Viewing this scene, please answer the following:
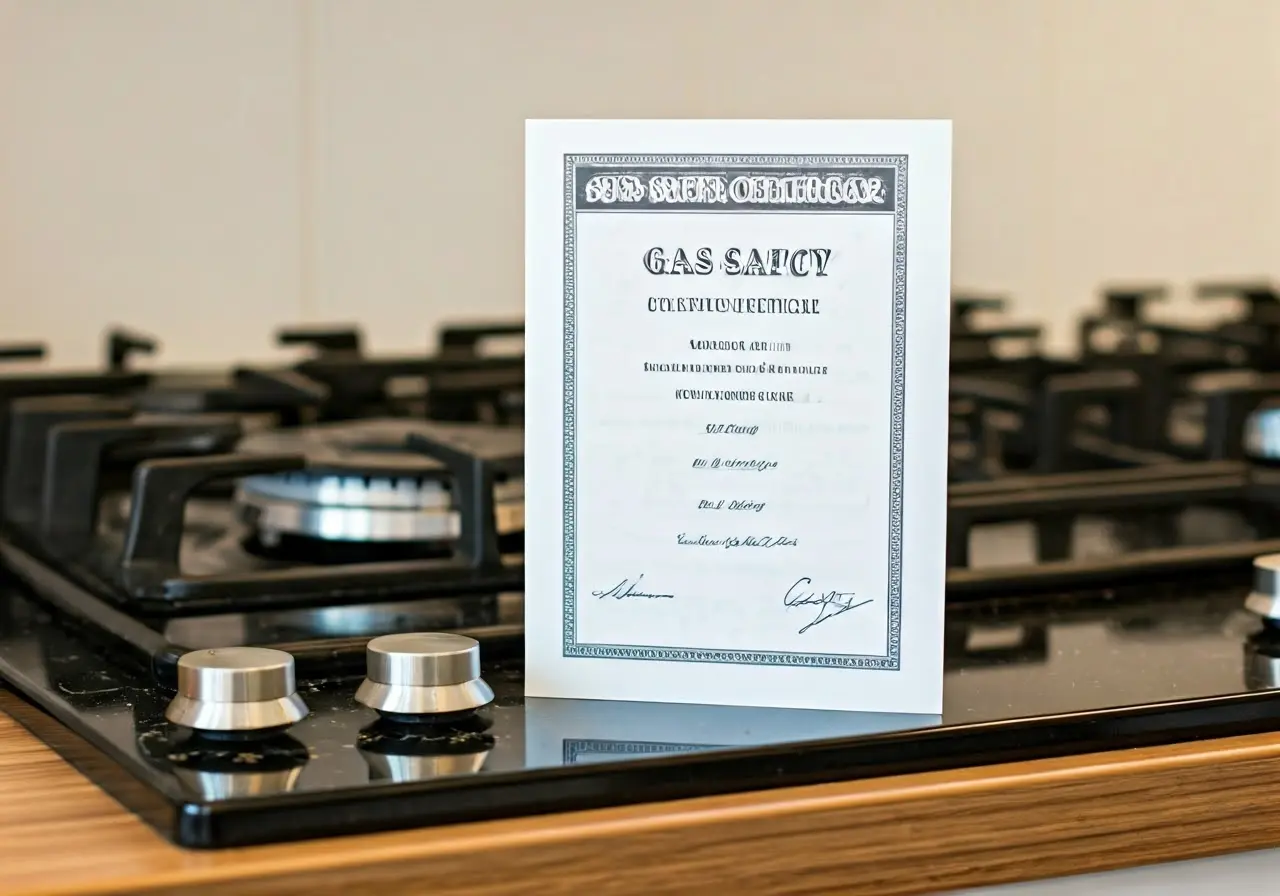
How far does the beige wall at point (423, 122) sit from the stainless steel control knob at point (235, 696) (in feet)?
2.62

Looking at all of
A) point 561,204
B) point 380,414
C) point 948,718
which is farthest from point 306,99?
point 948,718

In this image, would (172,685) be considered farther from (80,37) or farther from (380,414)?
(80,37)

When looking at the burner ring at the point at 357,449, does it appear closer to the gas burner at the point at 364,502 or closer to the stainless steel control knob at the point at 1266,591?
the gas burner at the point at 364,502

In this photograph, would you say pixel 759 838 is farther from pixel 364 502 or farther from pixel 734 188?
pixel 364 502

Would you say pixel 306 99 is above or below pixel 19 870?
above

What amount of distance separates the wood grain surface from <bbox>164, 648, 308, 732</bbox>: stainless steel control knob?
0.12 ft

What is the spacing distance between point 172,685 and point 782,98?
0.96 meters

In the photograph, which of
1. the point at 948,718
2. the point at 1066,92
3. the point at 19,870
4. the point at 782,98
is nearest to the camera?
the point at 19,870

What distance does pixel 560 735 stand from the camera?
54 cm

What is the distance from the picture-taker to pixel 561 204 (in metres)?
0.58

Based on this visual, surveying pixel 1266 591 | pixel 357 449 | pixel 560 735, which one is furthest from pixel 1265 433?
pixel 560 735
